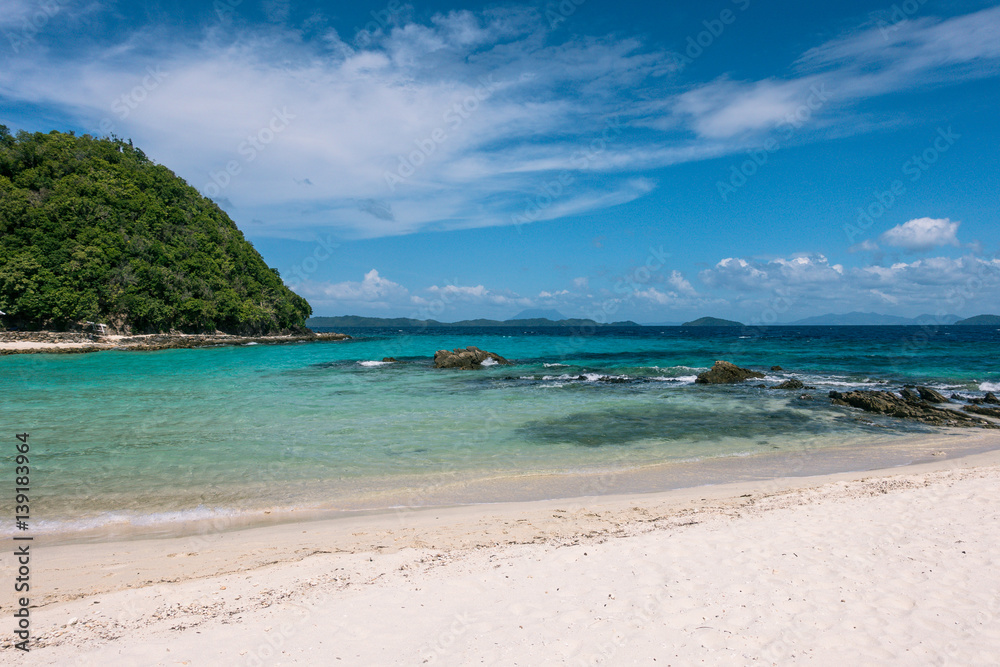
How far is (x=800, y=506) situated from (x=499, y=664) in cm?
606

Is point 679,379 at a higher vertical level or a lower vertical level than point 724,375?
lower

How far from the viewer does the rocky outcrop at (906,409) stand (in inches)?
594

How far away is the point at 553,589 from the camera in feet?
15.7

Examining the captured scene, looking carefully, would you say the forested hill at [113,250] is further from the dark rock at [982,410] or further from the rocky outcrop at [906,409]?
the dark rock at [982,410]

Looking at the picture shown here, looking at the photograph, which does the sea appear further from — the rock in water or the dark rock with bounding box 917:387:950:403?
the dark rock with bounding box 917:387:950:403

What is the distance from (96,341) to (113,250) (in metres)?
12.2

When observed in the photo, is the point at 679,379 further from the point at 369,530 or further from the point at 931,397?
the point at 369,530

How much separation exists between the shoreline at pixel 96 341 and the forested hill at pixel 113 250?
2.10m

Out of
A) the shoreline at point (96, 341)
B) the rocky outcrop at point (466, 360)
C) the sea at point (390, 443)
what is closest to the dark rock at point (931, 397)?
the sea at point (390, 443)

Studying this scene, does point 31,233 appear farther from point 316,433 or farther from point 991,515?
point 991,515

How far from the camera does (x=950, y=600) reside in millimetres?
4344

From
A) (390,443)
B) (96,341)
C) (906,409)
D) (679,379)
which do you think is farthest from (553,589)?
(96,341)

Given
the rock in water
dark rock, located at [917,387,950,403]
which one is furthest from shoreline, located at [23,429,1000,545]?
the rock in water

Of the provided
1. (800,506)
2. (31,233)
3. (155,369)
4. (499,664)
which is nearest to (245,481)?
(499,664)
